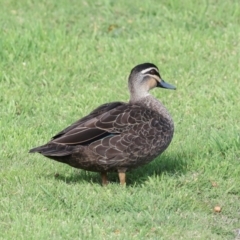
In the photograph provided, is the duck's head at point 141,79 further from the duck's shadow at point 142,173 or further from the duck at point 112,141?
the duck's shadow at point 142,173

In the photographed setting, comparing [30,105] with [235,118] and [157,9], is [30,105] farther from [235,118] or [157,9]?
[157,9]

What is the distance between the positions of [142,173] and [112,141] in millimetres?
622

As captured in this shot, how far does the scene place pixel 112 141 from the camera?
661cm

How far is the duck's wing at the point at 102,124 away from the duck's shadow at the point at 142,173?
0.43 m

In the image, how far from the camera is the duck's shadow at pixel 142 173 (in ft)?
22.6

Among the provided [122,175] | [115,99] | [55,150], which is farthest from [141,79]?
[115,99]

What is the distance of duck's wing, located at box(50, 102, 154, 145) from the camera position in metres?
6.59

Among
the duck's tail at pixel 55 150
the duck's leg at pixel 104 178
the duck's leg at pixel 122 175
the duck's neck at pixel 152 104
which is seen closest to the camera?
the duck's tail at pixel 55 150

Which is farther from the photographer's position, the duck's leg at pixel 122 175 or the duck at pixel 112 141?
the duck's leg at pixel 122 175

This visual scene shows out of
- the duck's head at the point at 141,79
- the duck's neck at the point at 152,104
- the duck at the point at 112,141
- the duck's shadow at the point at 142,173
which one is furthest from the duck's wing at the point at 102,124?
the duck's shadow at the point at 142,173

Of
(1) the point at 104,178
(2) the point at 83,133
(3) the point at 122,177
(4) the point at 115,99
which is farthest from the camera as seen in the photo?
(4) the point at 115,99

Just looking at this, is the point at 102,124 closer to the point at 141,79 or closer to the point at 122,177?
the point at 122,177

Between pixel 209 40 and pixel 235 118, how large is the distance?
7.28 feet

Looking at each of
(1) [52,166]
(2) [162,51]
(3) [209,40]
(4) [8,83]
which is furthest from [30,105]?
(3) [209,40]
